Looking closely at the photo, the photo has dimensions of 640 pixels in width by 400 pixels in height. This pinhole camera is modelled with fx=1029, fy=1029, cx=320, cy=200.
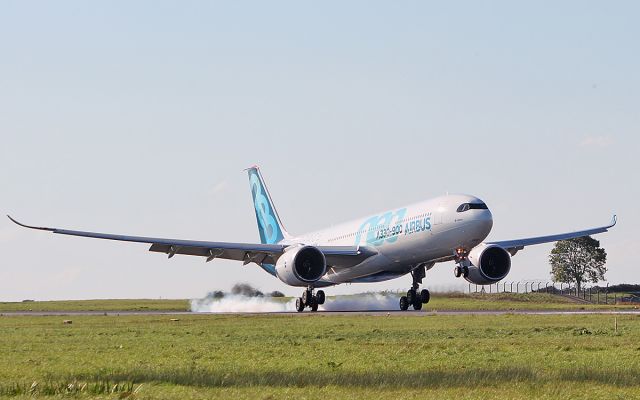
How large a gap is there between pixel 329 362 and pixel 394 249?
122 ft

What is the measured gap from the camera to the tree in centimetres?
14850

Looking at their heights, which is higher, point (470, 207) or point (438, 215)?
point (470, 207)

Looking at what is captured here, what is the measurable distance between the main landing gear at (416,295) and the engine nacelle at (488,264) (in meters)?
3.95

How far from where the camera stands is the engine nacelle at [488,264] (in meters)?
57.8

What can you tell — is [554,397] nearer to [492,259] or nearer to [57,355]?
[57,355]

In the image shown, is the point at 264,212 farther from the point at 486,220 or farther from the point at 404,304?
the point at 486,220

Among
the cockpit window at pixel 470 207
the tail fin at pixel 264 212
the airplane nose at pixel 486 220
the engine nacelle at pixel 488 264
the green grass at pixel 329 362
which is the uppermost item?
the tail fin at pixel 264 212

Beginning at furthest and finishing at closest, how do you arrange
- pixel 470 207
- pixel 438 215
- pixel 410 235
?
pixel 410 235 < pixel 438 215 < pixel 470 207

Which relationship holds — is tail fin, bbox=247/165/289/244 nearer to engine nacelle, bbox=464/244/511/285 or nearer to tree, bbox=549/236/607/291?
engine nacelle, bbox=464/244/511/285

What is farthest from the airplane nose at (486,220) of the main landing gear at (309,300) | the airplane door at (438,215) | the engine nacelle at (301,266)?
the main landing gear at (309,300)

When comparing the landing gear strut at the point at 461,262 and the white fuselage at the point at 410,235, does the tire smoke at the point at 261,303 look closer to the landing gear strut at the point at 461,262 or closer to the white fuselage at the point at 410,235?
the white fuselage at the point at 410,235

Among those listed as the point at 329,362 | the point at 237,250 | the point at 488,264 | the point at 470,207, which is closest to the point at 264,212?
the point at 237,250

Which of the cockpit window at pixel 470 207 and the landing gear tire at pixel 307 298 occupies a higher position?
the cockpit window at pixel 470 207

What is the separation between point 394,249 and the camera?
194 ft
